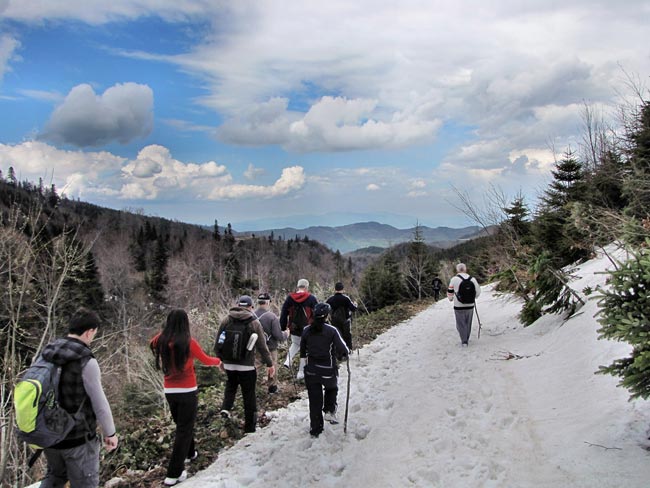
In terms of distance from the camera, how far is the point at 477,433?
18.4 ft

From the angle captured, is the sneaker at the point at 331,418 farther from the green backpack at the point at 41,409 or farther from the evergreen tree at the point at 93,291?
the evergreen tree at the point at 93,291

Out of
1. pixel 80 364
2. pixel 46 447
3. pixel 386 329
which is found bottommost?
pixel 386 329

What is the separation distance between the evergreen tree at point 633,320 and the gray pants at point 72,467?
4919 mm

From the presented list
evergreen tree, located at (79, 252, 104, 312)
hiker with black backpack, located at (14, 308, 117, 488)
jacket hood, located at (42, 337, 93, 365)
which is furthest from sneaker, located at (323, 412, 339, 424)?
evergreen tree, located at (79, 252, 104, 312)

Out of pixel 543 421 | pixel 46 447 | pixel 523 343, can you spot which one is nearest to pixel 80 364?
pixel 46 447

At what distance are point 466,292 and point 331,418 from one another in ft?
17.9

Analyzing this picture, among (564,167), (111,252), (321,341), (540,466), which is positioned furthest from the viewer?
(111,252)

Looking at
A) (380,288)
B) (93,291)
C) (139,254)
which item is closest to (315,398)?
(380,288)

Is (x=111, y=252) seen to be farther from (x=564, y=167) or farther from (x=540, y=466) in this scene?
(x=540, y=466)

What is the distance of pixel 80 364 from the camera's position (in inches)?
144

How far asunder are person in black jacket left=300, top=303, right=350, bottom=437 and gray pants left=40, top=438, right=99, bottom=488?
9.78ft

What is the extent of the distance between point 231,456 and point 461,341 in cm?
745

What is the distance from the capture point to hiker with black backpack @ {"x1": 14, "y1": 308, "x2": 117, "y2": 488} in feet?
11.8

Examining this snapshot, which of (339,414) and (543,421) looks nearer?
(543,421)
